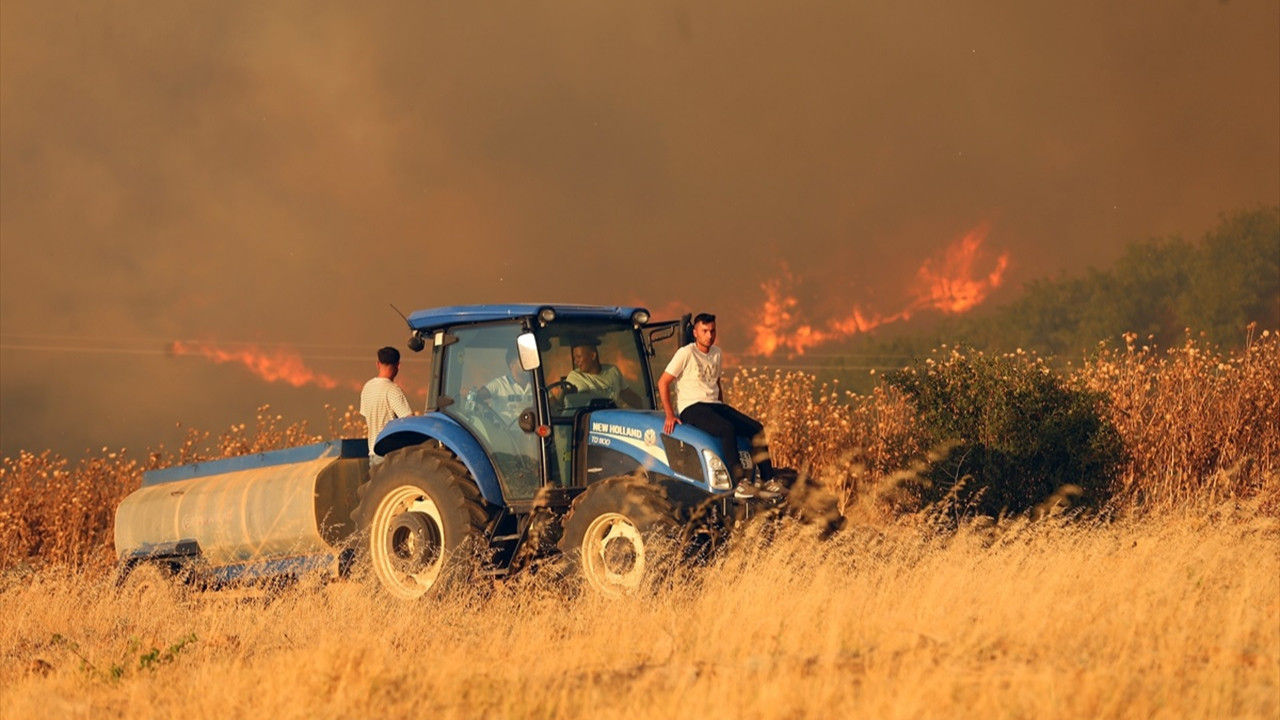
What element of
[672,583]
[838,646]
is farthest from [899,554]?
[838,646]

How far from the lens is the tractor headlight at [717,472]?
10891 millimetres

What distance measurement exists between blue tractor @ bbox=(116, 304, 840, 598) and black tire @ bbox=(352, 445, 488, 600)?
14mm

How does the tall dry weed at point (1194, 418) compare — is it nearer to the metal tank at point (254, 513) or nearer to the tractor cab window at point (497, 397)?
the tractor cab window at point (497, 397)

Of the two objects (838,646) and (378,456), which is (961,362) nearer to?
(378,456)

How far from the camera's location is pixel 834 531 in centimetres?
1114

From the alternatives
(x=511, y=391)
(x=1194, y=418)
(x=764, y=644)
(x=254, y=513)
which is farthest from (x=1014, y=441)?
(x=764, y=644)

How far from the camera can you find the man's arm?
36.3ft

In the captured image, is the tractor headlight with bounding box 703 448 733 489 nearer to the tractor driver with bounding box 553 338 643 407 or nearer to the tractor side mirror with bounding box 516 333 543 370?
the tractor driver with bounding box 553 338 643 407

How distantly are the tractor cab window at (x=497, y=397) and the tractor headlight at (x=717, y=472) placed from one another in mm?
1432

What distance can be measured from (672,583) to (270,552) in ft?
15.5

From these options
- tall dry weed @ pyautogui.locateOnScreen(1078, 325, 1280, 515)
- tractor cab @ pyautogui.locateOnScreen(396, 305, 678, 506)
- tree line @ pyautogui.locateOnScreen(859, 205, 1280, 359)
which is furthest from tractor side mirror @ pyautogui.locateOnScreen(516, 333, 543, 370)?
tree line @ pyautogui.locateOnScreen(859, 205, 1280, 359)

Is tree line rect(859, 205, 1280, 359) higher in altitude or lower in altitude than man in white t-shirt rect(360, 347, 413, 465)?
higher

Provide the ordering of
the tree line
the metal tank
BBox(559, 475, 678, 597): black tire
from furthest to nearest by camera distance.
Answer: the tree line
the metal tank
BBox(559, 475, 678, 597): black tire

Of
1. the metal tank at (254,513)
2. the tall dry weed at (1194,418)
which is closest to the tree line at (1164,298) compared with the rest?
the tall dry weed at (1194,418)
